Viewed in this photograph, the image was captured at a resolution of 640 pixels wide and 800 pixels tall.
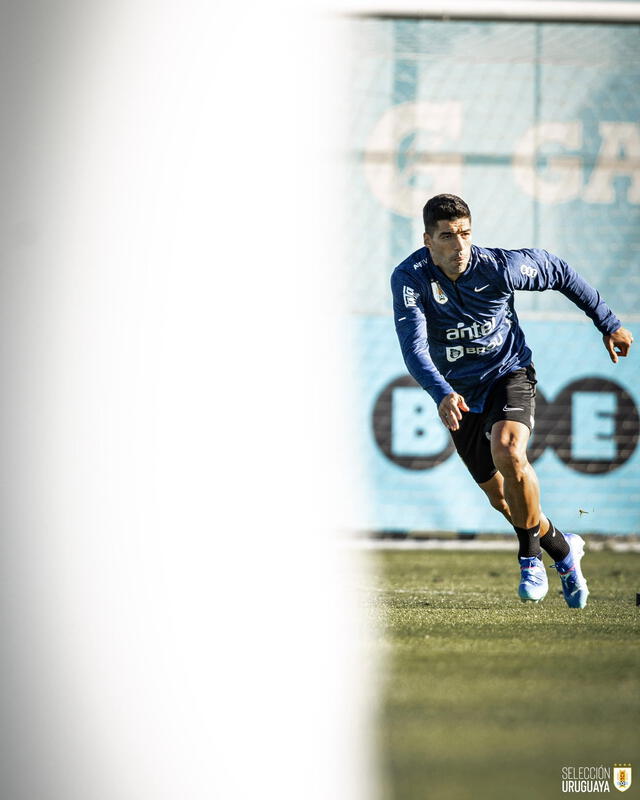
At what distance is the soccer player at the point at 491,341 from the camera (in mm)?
4531

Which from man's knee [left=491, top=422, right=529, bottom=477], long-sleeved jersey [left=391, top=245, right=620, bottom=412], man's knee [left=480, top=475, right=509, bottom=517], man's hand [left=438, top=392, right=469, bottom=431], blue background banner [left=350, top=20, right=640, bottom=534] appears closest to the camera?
man's hand [left=438, top=392, right=469, bottom=431]

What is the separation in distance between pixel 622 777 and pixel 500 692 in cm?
61

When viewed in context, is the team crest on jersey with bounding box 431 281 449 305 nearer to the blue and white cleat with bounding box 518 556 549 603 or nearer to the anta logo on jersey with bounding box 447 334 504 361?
the anta logo on jersey with bounding box 447 334 504 361

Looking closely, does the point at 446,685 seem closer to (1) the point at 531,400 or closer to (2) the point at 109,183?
(1) the point at 531,400

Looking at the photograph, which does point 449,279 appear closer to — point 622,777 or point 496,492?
point 496,492

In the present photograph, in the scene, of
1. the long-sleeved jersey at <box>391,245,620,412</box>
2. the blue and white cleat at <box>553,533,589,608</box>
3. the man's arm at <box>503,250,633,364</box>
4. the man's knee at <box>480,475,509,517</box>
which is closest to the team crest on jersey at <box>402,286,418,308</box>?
the long-sleeved jersey at <box>391,245,620,412</box>

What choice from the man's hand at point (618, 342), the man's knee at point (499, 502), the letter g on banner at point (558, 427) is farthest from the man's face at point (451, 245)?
the letter g on banner at point (558, 427)

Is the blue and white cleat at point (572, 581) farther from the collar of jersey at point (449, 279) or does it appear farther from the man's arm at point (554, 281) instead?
the collar of jersey at point (449, 279)

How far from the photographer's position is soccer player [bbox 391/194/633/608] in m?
4.53

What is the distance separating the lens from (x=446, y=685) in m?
3.18

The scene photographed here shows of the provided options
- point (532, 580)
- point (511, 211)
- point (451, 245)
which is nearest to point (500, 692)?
point (532, 580)

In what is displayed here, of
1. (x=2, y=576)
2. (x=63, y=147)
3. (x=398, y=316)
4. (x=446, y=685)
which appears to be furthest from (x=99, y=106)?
(x=446, y=685)

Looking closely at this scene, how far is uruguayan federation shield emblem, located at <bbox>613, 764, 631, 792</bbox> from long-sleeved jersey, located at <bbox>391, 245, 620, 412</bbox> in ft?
7.60

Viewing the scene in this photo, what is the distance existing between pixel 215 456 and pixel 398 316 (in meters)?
3.63
